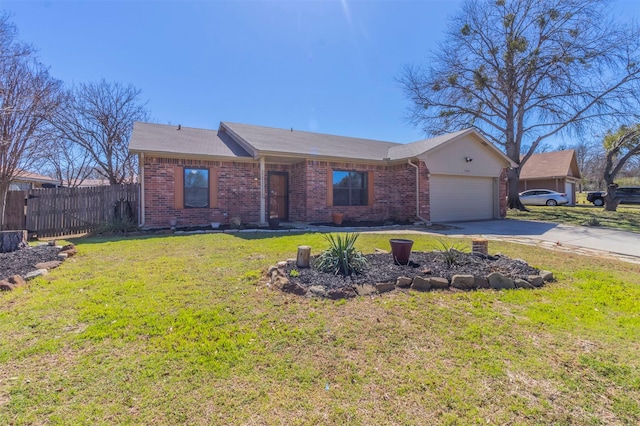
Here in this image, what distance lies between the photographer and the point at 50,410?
196 centimetres

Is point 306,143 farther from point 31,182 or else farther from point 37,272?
point 31,182

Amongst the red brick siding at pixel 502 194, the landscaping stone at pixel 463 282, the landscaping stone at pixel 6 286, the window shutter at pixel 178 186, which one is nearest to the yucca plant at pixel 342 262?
the landscaping stone at pixel 463 282

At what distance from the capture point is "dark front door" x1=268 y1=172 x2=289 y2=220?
13.2 meters

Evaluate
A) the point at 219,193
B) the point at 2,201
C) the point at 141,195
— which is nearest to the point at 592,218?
the point at 219,193

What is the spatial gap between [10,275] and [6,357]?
3052 mm

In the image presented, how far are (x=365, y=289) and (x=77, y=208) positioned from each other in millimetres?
10705

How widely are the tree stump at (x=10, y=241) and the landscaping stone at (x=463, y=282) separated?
8.55 m

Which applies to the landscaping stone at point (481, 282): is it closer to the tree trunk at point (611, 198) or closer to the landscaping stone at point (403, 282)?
the landscaping stone at point (403, 282)

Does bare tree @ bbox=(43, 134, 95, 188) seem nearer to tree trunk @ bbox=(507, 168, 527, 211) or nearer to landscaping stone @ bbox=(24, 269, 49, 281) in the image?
landscaping stone @ bbox=(24, 269, 49, 281)

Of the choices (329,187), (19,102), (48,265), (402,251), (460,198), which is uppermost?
(19,102)

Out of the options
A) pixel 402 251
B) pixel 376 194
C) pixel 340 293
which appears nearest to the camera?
pixel 340 293

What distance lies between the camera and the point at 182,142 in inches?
467

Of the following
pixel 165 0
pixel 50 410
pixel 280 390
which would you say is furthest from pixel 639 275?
pixel 165 0

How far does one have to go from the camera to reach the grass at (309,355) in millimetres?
2018
